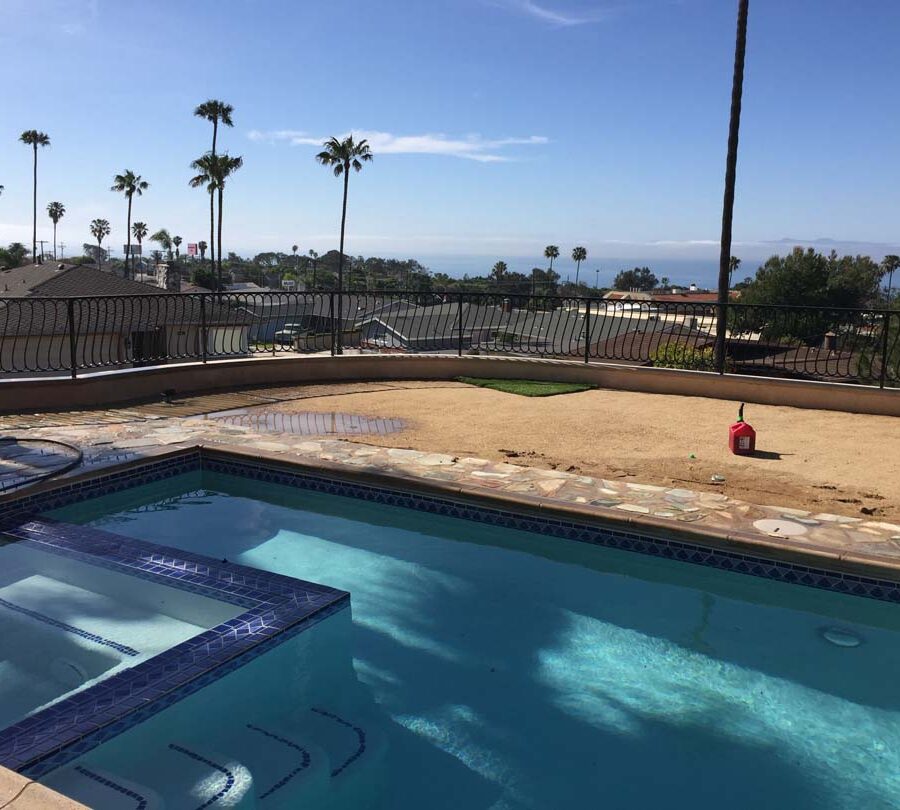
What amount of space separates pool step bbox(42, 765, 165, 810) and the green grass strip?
25.1 feet

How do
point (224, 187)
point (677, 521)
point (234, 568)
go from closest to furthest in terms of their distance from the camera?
point (234, 568)
point (677, 521)
point (224, 187)

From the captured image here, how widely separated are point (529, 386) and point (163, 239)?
117 meters

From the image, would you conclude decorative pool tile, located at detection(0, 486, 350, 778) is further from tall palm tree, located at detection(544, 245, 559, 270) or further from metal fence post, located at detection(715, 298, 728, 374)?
tall palm tree, located at detection(544, 245, 559, 270)

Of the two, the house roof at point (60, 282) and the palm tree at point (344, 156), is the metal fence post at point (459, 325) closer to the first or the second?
the house roof at point (60, 282)

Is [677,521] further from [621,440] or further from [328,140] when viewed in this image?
[328,140]

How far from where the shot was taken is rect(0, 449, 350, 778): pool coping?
265 centimetres

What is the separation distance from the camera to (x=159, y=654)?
3.37 metres

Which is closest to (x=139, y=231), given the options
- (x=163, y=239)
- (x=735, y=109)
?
(x=163, y=239)

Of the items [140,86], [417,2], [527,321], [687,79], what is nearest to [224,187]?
[140,86]

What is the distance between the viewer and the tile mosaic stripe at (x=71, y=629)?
3.79 metres

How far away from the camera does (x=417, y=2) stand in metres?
13.6

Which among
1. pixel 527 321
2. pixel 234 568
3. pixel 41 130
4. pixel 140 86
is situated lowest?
pixel 234 568

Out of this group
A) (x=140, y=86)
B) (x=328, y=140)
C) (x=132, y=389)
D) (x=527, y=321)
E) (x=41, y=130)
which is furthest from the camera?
(x=41, y=130)

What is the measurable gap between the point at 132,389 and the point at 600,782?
7584 millimetres
